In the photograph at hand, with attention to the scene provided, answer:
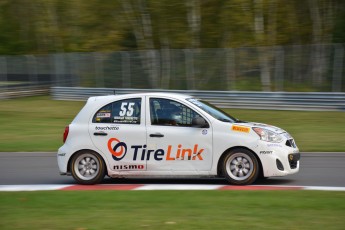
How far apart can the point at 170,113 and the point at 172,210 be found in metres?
2.98

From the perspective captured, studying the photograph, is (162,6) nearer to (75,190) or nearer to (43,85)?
(43,85)

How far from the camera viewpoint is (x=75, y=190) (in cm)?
1109

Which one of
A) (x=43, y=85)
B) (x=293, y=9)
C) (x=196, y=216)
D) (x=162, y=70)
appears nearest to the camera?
(x=196, y=216)

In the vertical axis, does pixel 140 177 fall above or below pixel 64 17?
below

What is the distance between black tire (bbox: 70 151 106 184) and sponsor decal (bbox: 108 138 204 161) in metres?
0.31

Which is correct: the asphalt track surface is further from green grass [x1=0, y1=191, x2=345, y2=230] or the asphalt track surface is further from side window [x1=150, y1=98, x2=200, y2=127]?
green grass [x1=0, y1=191, x2=345, y2=230]

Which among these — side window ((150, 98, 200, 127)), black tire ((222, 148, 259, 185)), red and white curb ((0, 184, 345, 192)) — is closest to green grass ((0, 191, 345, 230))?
red and white curb ((0, 184, 345, 192))

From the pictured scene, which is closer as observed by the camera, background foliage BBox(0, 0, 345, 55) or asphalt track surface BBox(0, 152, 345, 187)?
asphalt track surface BBox(0, 152, 345, 187)

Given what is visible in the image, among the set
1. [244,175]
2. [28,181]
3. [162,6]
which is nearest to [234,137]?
[244,175]

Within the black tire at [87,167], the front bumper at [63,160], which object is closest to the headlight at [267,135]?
the black tire at [87,167]

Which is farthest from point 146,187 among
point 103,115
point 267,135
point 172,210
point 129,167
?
point 172,210

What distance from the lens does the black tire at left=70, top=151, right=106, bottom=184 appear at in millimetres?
11750

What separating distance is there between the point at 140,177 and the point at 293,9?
26298mm

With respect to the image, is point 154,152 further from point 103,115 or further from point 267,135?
point 267,135
